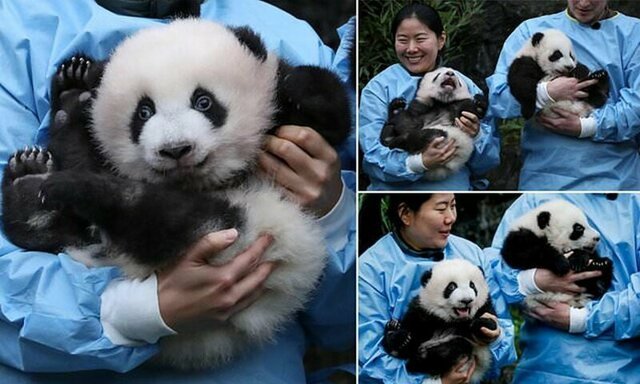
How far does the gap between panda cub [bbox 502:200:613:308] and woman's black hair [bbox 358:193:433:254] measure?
240 millimetres

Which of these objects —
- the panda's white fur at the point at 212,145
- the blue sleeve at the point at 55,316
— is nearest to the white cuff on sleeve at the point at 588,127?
the panda's white fur at the point at 212,145

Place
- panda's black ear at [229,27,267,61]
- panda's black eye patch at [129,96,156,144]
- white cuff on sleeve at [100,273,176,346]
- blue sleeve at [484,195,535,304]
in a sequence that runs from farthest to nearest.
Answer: blue sleeve at [484,195,535,304], panda's black ear at [229,27,267,61], panda's black eye patch at [129,96,156,144], white cuff on sleeve at [100,273,176,346]

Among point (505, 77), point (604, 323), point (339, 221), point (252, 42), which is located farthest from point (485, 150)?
point (252, 42)

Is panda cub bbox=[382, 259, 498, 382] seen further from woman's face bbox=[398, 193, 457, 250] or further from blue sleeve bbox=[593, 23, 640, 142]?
blue sleeve bbox=[593, 23, 640, 142]

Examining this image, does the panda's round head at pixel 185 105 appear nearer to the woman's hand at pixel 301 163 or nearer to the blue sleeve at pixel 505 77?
the woman's hand at pixel 301 163

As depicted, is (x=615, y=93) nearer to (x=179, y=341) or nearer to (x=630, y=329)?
(x=630, y=329)

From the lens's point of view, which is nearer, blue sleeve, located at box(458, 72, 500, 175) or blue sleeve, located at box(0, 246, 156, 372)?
blue sleeve, located at box(0, 246, 156, 372)

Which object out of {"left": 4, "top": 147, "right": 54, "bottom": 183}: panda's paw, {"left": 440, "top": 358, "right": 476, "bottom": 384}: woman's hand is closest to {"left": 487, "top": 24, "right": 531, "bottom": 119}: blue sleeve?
{"left": 440, "top": 358, "right": 476, "bottom": 384}: woman's hand

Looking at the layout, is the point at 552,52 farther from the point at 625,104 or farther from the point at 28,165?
the point at 28,165

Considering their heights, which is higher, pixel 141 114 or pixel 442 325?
pixel 141 114

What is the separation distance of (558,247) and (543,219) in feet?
0.26

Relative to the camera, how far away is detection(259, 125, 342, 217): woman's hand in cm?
232

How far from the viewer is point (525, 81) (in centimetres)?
247

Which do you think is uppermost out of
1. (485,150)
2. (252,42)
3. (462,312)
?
(252,42)
